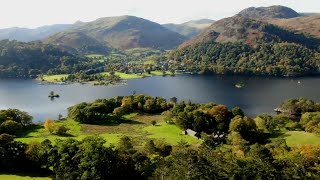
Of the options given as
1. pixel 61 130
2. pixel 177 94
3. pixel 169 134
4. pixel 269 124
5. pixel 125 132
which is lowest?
pixel 177 94

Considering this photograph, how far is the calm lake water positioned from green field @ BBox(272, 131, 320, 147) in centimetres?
3682

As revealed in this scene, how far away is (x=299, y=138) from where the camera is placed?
8350 centimetres

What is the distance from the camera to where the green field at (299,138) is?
80438mm

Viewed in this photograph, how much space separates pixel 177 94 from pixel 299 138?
88.6 m

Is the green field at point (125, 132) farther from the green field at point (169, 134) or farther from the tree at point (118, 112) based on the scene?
the tree at point (118, 112)

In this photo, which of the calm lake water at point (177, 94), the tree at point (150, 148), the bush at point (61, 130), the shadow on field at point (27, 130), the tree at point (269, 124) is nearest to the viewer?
the tree at point (150, 148)

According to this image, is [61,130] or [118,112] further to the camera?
[118,112]

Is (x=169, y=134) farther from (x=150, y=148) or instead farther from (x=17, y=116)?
(x=17, y=116)

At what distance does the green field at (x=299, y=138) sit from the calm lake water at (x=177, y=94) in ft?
121

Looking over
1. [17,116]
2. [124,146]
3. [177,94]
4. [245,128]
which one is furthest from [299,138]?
[177,94]

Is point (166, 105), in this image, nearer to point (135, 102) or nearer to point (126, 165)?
point (135, 102)

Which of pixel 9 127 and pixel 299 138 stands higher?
pixel 9 127

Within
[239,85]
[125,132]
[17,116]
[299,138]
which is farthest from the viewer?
[239,85]

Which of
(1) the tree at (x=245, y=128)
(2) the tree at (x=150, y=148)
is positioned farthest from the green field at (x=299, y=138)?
(2) the tree at (x=150, y=148)
